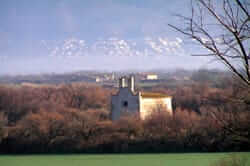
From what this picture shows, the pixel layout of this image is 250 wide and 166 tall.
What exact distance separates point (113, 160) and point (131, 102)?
6216mm

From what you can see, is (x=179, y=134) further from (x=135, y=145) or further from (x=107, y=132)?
(x=107, y=132)

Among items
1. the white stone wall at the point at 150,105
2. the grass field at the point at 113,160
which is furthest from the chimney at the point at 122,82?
the grass field at the point at 113,160

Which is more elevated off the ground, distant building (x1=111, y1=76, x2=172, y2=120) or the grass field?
distant building (x1=111, y1=76, x2=172, y2=120)

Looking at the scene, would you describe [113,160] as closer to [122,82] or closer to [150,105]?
[122,82]

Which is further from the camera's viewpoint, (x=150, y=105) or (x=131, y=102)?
(x=150, y=105)

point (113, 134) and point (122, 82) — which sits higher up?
point (122, 82)

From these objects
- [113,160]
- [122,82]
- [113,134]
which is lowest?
[113,160]

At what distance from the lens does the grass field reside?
16172mm

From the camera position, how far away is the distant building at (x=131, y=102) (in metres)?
23.2

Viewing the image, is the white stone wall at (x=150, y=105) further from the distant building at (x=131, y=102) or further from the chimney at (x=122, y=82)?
the chimney at (x=122, y=82)

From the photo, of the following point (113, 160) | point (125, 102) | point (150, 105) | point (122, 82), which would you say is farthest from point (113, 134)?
point (113, 160)

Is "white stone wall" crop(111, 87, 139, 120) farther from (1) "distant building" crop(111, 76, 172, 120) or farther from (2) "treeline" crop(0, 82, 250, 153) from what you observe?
(2) "treeline" crop(0, 82, 250, 153)

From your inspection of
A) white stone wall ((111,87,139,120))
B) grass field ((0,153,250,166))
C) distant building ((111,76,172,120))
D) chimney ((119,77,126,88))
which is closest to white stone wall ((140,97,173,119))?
distant building ((111,76,172,120))

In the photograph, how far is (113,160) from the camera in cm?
1784
